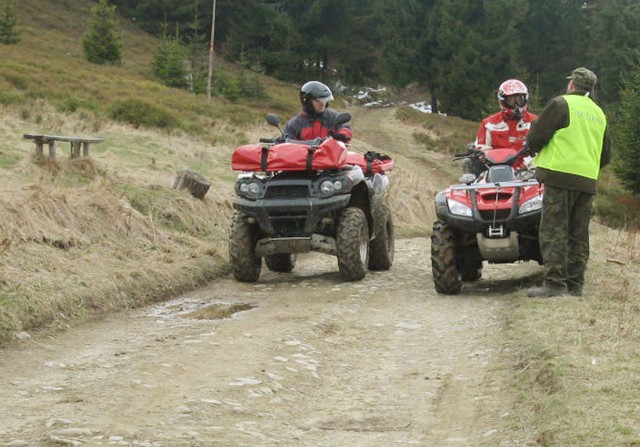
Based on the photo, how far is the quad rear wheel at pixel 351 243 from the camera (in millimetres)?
11930

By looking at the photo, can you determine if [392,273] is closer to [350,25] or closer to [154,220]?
[154,220]

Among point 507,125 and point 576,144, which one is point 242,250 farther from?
point 576,144

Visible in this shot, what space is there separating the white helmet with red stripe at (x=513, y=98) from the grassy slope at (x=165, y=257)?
2080 millimetres

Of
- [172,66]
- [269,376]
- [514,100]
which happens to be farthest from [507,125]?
[172,66]

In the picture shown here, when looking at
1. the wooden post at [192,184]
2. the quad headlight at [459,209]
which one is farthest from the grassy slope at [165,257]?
the quad headlight at [459,209]

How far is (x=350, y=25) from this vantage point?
82688 millimetres

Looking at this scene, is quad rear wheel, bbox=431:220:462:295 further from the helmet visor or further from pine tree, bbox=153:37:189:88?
pine tree, bbox=153:37:189:88

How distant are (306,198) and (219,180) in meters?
8.36

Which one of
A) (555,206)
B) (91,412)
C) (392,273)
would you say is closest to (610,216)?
(392,273)

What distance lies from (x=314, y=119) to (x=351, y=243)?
6.45 ft

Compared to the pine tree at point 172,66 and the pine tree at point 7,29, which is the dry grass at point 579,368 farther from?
the pine tree at point 7,29

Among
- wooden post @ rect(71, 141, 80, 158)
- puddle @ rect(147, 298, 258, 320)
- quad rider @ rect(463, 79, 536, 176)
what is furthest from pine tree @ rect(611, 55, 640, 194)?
puddle @ rect(147, 298, 258, 320)

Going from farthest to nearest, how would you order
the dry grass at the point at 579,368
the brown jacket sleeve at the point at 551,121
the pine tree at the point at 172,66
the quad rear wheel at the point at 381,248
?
1. the pine tree at the point at 172,66
2. the quad rear wheel at the point at 381,248
3. the brown jacket sleeve at the point at 551,121
4. the dry grass at the point at 579,368

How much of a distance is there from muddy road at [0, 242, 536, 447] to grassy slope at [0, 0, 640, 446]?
289mm
